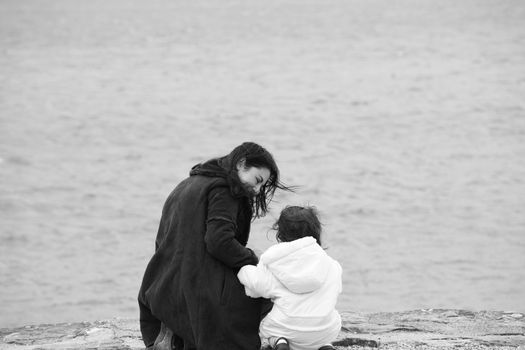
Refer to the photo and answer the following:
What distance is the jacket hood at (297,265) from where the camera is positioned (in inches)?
138

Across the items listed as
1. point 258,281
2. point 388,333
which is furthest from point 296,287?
point 388,333

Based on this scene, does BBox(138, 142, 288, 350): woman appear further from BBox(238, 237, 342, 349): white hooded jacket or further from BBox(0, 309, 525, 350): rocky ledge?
BBox(0, 309, 525, 350): rocky ledge

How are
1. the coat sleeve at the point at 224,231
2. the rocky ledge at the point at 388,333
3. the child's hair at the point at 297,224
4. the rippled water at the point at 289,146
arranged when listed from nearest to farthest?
the coat sleeve at the point at 224,231, the child's hair at the point at 297,224, the rocky ledge at the point at 388,333, the rippled water at the point at 289,146

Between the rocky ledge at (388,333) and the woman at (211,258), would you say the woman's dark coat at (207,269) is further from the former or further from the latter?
the rocky ledge at (388,333)

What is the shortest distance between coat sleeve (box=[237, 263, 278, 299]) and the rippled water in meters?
4.65

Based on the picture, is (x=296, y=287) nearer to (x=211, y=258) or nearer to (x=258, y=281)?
(x=258, y=281)

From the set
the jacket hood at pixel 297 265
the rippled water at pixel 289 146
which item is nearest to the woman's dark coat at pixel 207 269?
the jacket hood at pixel 297 265

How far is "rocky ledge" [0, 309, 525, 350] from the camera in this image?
412 centimetres

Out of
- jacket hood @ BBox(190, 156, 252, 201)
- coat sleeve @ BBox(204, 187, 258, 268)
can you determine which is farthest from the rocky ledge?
jacket hood @ BBox(190, 156, 252, 201)

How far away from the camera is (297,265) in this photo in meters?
3.53

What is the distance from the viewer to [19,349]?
433 centimetres

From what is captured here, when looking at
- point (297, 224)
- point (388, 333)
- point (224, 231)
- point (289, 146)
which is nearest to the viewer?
point (224, 231)

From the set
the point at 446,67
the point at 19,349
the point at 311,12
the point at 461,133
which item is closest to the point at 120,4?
the point at 311,12

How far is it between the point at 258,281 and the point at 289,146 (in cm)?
1109
